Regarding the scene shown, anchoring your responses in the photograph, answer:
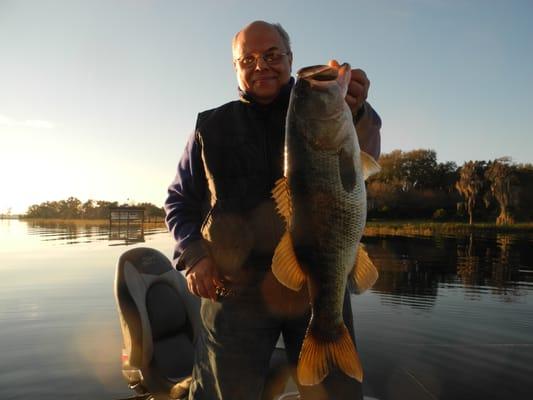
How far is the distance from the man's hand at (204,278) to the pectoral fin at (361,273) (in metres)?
0.87

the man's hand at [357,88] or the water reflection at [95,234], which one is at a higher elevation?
the man's hand at [357,88]

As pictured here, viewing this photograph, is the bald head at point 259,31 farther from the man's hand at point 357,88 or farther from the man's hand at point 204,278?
the man's hand at point 204,278

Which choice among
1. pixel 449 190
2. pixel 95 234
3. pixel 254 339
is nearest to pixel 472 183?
pixel 449 190

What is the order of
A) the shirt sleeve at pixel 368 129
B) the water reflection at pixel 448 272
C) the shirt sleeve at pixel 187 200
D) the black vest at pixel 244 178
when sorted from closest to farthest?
the shirt sleeve at pixel 368 129
the black vest at pixel 244 178
the shirt sleeve at pixel 187 200
the water reflection at pixel 448 272

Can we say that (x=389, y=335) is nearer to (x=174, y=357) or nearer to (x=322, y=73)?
(x=174, y=357)

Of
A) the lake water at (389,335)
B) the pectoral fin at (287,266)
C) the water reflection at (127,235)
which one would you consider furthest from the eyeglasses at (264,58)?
the water reflection at (127,235)

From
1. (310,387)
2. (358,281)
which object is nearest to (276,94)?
(358,281)

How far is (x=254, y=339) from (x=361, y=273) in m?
0.81

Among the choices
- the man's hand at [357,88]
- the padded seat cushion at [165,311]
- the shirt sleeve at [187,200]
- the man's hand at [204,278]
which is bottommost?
the padded seat cushion at [165,311]

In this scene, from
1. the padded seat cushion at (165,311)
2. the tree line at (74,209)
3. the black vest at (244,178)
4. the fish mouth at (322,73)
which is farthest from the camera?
the tree line at (74,209)

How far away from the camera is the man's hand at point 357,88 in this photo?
8.23ft

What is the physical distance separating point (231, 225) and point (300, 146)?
775 millimetres

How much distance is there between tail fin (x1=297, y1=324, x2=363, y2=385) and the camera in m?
2.42

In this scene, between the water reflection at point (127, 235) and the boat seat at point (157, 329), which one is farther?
the water reflection at point (127, 235)
